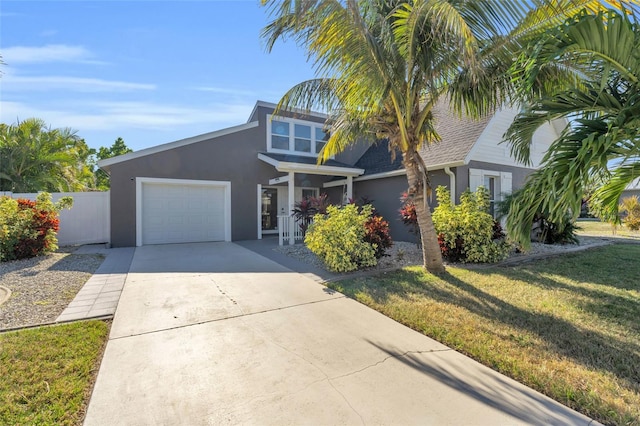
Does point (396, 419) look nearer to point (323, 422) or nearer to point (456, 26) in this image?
point (323, 422)

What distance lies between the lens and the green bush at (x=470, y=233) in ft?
26.1

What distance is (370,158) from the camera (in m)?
14.2

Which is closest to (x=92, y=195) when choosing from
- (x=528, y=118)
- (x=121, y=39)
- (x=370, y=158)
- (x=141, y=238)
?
(x=141, y=238)

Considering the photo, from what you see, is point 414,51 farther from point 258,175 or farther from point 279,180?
point 258,175

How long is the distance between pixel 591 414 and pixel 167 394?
3.57 metres

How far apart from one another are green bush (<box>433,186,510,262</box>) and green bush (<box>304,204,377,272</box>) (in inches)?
90.2

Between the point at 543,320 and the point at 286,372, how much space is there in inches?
148

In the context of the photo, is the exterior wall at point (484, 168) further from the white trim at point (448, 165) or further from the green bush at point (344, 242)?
the green bush at point (344, 242)

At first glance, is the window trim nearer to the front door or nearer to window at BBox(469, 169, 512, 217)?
the front door

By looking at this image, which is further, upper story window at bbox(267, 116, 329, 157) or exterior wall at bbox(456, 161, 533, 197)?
upper story window at bbox(267, 116, 329, 157)

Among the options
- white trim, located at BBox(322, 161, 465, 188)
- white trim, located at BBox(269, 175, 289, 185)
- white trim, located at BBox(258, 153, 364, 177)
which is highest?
white trim, located at BBox(258, 153, 364, 177)

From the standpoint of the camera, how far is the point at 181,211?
12.1 metres

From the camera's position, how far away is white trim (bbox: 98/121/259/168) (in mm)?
10641

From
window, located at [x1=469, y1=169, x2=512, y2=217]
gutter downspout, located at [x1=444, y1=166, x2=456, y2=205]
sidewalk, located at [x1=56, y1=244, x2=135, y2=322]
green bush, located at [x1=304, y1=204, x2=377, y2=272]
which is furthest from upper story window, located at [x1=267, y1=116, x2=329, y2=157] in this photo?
sidewalk, located at [x1=56, y1=244, x2=135, y2=322]
